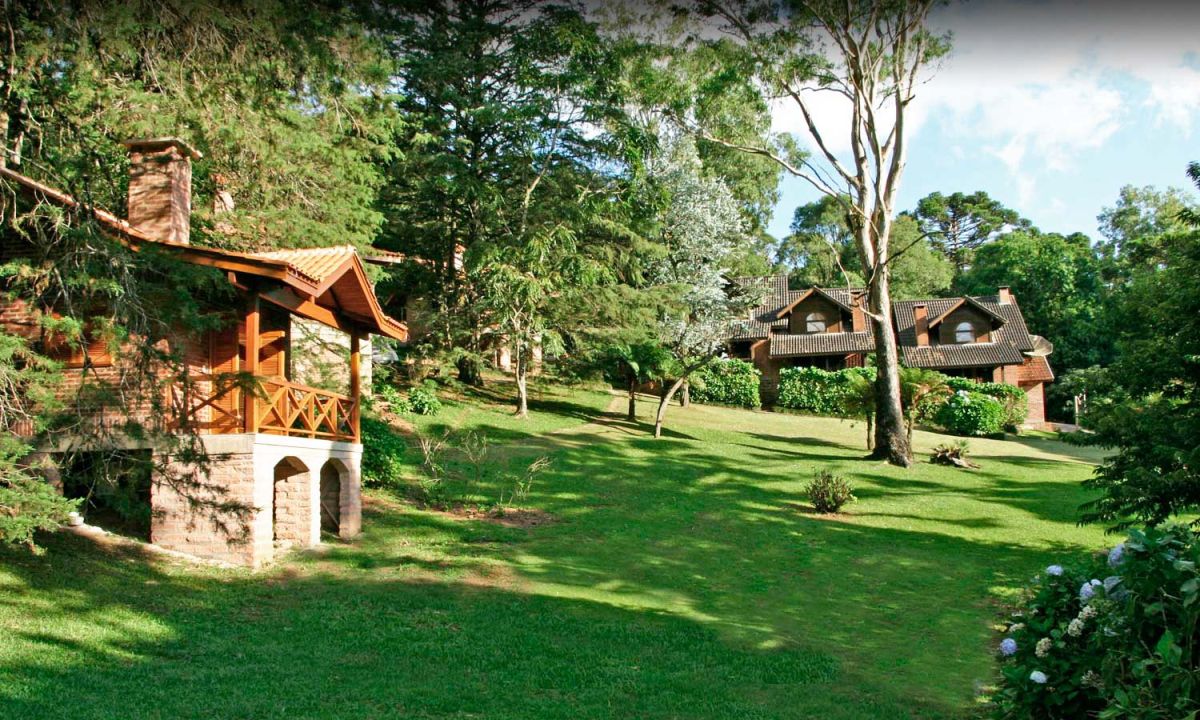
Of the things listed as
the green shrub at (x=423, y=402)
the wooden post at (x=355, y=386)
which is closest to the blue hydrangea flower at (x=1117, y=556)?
the wooden post at (x=355, y=386)

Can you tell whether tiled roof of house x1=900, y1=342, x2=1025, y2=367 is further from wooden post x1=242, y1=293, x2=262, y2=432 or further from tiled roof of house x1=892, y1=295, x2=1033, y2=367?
wooden post x1=242, y1=293, x2=262, y2=432

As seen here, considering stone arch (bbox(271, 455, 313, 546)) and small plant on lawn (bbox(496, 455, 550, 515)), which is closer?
stone arch (bbox(271, 455, 313, 546))

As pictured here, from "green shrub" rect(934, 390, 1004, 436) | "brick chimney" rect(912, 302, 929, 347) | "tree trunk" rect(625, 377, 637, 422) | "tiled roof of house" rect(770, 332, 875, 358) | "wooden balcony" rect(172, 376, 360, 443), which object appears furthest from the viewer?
"brick chimney" rect(912, 302, 929, 347)

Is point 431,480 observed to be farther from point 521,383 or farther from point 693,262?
point 693,262

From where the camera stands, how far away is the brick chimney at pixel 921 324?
46.4m

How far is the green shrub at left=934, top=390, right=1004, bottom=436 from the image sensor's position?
1409 inches

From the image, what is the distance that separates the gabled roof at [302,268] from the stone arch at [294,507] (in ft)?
9.03

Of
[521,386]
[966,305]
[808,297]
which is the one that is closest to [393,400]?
[521,386]

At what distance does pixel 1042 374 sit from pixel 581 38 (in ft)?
97.1

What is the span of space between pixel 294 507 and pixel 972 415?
29.5 metres

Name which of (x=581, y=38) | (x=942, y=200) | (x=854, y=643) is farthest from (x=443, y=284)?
(x=942, y=200)

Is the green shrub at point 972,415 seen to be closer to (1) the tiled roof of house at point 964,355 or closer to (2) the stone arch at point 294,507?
(1) the tiled roof of house at point 964,355

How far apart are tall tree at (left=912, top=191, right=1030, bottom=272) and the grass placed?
2410 inches

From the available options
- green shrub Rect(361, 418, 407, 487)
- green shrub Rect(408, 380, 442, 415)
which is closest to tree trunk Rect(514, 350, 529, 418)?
green shrub Rect(408, 380, 442, 415)
